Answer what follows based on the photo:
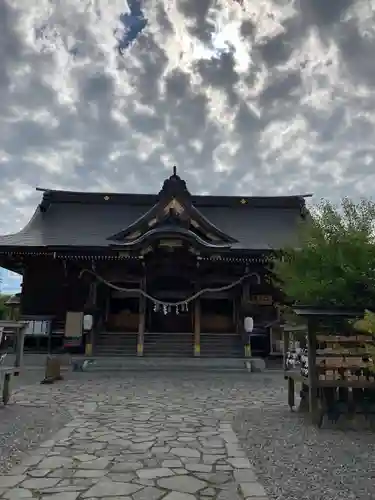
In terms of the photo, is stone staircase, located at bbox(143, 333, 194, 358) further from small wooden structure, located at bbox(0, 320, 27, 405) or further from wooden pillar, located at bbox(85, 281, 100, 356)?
small wooden structure, located at bbox(0, 320, 27, 405)

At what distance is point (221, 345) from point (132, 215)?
9022 mm

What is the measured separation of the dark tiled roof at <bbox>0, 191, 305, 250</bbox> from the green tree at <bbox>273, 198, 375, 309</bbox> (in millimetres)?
9721

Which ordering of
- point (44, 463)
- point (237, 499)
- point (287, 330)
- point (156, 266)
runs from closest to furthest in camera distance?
1. point (237, 499)
2. point (44, 463)
3. point (287, 330)
4. point (156, 266)

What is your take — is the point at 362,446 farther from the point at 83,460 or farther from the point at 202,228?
the point at 202,228

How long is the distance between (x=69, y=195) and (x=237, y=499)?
65.1ft

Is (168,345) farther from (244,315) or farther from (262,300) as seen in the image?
(262,300)

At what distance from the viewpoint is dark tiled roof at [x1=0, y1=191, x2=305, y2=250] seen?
62.3 feet

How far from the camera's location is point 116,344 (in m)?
15.3

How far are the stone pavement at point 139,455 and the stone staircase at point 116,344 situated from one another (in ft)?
19.5

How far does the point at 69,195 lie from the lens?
2148cm

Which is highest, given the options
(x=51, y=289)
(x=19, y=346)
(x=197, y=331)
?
(x=51, y=289)

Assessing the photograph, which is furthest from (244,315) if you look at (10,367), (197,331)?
(10,367)

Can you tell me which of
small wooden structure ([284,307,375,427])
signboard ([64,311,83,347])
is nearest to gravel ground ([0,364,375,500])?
small wooden structure ([284,307,375,427])

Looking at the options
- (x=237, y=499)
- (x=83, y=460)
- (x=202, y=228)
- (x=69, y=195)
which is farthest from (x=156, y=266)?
(x=237, y=499)
